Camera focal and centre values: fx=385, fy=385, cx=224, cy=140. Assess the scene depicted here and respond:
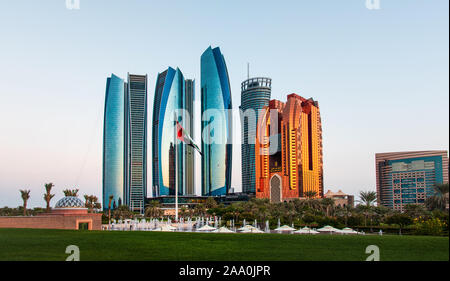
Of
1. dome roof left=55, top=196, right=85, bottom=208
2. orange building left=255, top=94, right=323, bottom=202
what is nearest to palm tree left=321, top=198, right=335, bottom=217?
dome roof left=55, top=196, right=85, bottom=208

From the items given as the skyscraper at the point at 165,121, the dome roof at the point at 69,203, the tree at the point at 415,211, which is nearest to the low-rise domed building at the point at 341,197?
the skyscraper at the point at 165,121

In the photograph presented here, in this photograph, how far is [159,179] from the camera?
7810 inches

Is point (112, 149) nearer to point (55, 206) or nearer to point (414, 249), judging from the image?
point (55, 206)

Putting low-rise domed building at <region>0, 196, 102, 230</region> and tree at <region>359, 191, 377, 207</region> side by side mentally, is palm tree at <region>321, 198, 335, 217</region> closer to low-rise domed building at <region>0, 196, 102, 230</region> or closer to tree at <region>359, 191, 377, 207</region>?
tree at <region>359, 191, 377, 207</region>

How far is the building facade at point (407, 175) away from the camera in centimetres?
14388

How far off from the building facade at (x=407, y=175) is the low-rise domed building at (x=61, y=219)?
125 metres

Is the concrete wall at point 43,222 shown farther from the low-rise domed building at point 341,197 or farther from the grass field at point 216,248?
the low-rise domed building at point 341,197

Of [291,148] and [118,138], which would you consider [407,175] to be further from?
[118,138]

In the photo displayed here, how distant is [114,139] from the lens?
189m

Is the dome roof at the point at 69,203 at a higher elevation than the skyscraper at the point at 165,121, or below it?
below

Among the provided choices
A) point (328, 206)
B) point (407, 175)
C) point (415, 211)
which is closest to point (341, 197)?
point (407, 175)

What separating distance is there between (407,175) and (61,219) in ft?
467

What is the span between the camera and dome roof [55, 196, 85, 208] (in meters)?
44.6

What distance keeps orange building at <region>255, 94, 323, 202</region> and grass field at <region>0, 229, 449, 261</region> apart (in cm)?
13287
